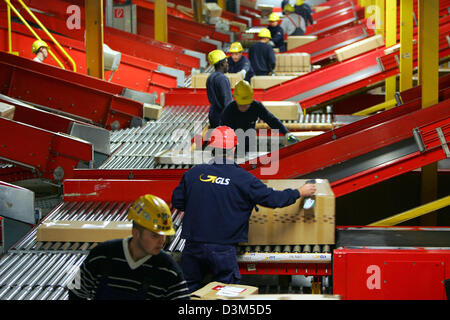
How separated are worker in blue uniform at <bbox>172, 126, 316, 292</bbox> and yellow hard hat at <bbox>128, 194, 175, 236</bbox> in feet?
4.34

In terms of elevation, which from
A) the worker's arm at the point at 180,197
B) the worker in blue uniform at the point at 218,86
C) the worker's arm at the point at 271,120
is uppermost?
the worker in blue uniform at the point at 218,86

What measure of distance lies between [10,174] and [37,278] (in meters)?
3.70

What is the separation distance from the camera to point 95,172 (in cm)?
693

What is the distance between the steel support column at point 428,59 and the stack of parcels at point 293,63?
6883 mm

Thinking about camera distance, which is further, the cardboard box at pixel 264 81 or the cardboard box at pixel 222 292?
the cardboard box at pixel 264 81

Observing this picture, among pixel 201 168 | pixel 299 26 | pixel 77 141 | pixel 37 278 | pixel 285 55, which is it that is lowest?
pixel 37 278

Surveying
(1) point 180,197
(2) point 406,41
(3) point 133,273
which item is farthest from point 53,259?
(2) point 406,41

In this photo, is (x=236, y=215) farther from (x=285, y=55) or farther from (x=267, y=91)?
(x=285, y=55)

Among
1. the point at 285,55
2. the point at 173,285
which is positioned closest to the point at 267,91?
the point at 285,55

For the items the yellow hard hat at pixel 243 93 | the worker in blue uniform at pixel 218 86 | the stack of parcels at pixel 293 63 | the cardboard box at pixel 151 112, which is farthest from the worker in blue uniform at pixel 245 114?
the stack of parcels at pixel 293 63

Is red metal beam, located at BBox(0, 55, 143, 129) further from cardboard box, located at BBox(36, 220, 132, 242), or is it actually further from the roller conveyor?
cardboard box, located at BBox(36, 220, 132, 242)

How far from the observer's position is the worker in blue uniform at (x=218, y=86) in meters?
7.98

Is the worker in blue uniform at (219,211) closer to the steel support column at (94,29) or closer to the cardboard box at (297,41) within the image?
the steel support column at (94,29)
